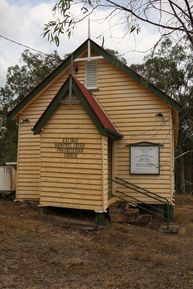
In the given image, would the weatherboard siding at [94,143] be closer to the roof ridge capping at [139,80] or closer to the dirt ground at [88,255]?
the roof ridge capping at [139,80]

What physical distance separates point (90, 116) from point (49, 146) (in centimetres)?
175

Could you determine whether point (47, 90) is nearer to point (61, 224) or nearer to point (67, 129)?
point (67, 129)

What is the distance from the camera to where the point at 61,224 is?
10.9 metres

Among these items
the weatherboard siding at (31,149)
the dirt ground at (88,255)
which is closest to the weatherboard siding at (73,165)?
the dirt ground at (88,255)

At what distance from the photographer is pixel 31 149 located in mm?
14414

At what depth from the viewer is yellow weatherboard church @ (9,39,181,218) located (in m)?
11.0

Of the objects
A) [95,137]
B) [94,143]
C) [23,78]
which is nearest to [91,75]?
[95,137]

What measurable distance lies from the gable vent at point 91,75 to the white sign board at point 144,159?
2.95m

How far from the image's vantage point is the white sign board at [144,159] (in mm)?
12883

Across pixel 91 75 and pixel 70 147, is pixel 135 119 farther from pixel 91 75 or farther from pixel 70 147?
pixel 70 147

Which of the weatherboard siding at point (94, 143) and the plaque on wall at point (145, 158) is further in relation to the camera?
the plaque on wall at point (145, 158)

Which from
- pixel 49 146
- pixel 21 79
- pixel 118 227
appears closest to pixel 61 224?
pixel 118 227

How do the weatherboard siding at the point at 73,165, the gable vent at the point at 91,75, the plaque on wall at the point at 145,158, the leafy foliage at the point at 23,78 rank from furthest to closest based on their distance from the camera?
1. the leafy foliage at the point at 23,78
2. the gable vent at the point at 91,75
3. the plaque on wall at the point at 145,158
4. the weatherboard siding at the point at 73,165

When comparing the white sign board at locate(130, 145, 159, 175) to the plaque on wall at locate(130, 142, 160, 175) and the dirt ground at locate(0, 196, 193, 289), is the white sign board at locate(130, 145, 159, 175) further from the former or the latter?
the dirt ground at locate(0, 196, 193, 289)
